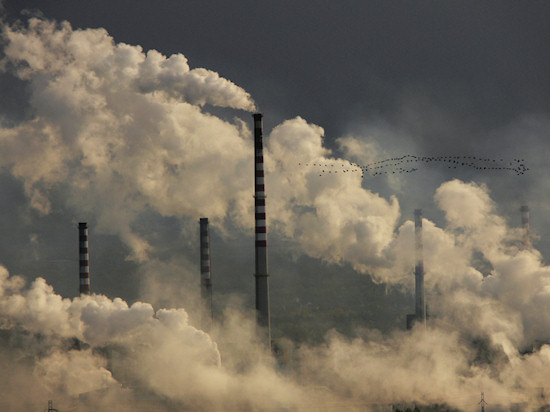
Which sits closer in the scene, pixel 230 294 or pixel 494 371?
pixel 494 371

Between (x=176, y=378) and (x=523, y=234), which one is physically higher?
(x=523, y=234)

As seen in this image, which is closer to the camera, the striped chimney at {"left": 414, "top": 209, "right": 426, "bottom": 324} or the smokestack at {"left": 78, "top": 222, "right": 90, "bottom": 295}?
the smokestack at {"left": 78, "top": 222, "right": 90, "bottom": 295}

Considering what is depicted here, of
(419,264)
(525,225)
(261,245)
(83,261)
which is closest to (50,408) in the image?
(83,261)

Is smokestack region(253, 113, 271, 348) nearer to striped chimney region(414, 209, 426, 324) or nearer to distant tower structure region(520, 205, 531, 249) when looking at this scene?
striped chimney region(414, 209, 426, 324)

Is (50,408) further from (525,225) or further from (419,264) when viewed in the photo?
(525,225)

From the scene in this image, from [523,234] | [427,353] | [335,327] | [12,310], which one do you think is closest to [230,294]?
[335,327]

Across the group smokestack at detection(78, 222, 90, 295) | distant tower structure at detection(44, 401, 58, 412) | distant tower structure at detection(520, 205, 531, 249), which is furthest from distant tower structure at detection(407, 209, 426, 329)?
distant tower structure at detection(44, 401, 58, 412)

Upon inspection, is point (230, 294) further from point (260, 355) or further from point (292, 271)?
point (260, 355)

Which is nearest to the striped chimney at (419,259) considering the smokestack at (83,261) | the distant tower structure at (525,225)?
the distant tower structure at (525,225)
